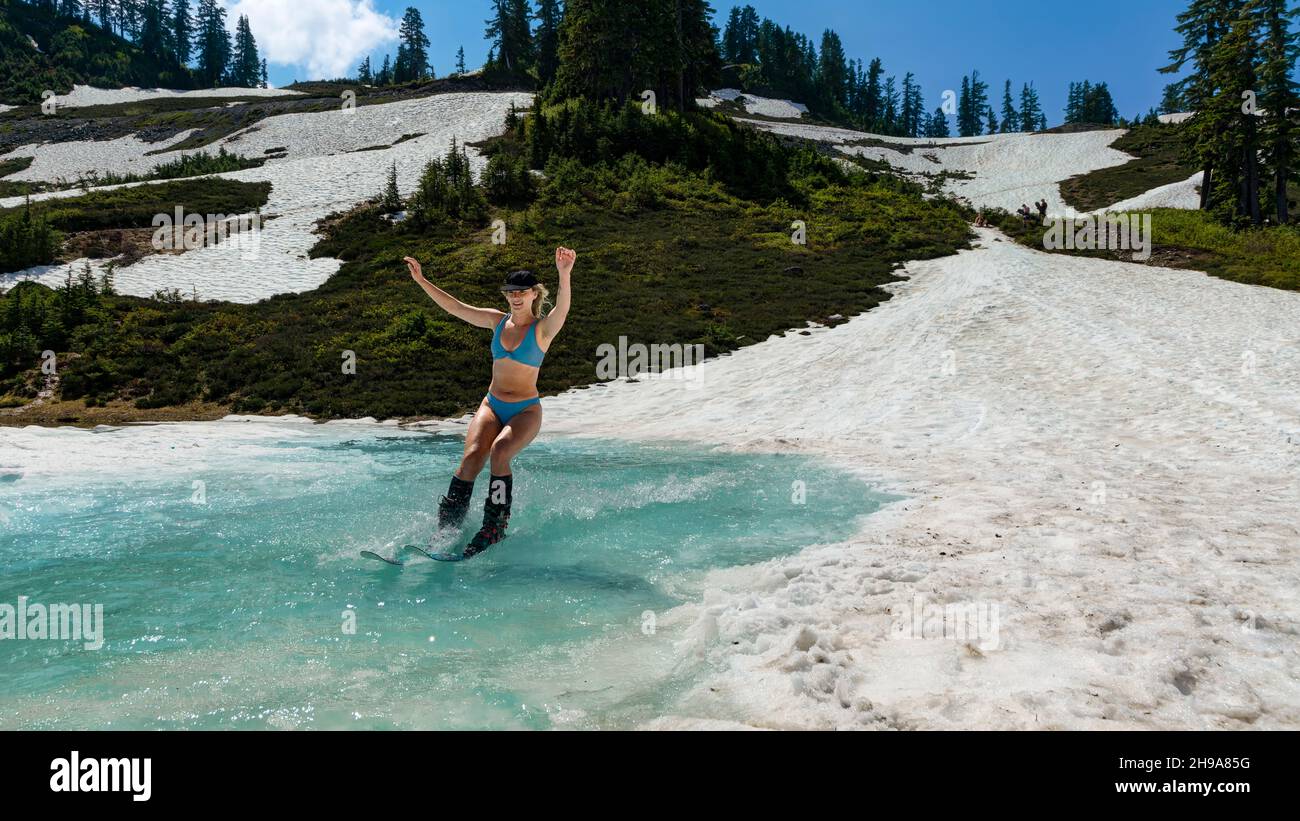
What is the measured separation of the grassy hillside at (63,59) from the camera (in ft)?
288

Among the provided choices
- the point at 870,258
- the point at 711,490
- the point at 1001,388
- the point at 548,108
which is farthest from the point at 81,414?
the point at 548,108

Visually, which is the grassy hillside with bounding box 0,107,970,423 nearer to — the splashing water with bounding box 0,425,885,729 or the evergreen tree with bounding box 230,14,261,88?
the splashing water with bounding box 0,425,885,729

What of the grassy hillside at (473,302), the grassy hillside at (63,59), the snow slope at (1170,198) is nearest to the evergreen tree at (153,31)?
the grassy hillside at (63,59)

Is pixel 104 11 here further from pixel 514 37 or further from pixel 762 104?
pixel 762 104

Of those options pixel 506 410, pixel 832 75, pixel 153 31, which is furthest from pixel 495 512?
pixel 153 31

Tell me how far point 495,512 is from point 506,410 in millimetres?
965

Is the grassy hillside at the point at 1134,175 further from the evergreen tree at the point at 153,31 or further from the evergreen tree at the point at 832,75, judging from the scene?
the evergreen tree at the point at 153,31

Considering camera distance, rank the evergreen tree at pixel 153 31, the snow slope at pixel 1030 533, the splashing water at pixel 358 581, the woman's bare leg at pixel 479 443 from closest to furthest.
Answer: the snow slope at pixel 1030 533 → the splashing water at pixel 358 581 → the woman's bare leg at pixel 479 443 → the evergreen tree at pixel 153 31

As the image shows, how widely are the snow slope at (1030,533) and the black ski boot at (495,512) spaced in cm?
212

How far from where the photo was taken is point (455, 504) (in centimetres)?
637

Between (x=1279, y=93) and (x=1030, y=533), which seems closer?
(x=1030, y=533)

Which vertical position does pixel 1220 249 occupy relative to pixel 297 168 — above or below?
below

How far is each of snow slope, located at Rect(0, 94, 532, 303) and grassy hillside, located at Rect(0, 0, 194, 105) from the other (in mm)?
44775
